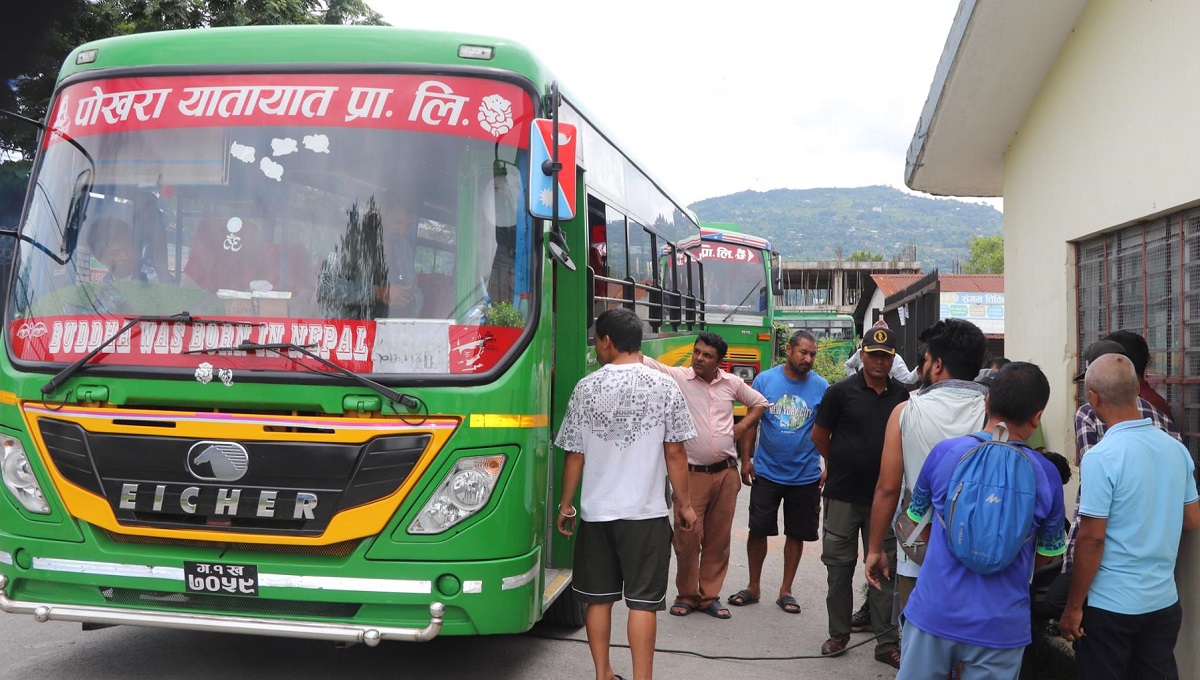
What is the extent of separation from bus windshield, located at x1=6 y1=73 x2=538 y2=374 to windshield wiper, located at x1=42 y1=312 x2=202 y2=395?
3 centimetres

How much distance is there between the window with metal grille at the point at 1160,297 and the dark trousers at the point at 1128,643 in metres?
1.39

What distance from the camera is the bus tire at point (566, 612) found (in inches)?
246

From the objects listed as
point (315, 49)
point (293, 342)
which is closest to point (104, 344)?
point (293, 342)

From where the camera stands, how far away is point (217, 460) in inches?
174

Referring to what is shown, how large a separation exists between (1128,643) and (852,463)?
2.26m

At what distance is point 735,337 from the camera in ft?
56.1

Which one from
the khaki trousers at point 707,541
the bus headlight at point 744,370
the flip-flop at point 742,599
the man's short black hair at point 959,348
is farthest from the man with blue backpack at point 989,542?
the bus headlight at point 744,370

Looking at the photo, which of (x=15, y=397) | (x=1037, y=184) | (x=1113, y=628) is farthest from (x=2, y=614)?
(x=1037, y=184)

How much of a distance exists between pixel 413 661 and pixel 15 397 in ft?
7.75

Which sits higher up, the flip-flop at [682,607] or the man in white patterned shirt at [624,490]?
the man in white patterned shirt at [624,490]

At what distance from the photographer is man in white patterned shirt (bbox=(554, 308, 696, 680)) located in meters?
4.94

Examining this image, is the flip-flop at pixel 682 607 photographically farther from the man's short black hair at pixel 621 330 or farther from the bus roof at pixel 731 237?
the bus roof at pixel 731 237

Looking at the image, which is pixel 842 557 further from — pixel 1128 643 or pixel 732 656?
pixel 1128 643

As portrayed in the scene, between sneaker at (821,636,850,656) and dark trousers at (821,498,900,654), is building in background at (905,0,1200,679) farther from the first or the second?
sneaker at (821,636,850,656)
